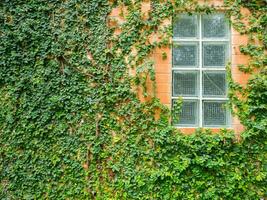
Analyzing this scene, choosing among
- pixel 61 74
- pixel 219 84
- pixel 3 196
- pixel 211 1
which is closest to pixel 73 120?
pixel 61 74

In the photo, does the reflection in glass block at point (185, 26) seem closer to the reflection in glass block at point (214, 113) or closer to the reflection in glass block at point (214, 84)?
the reflection in glass block at point (214, 84)

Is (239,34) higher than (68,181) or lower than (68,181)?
higher

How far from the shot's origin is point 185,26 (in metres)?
4.55

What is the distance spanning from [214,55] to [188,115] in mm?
938

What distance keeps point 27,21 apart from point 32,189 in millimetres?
2328

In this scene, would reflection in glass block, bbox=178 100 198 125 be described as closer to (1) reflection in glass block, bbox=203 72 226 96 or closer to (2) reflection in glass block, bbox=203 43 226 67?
(1) reflection in glass block, bbox=203 72 226 96

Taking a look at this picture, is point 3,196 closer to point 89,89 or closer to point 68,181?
point 68,181

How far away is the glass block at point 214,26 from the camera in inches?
179

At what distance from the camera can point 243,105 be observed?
4.21 metres

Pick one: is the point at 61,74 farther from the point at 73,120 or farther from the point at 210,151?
the point at 210,151

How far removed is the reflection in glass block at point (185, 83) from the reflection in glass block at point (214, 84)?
140mm

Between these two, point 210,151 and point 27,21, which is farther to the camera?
point 27,21

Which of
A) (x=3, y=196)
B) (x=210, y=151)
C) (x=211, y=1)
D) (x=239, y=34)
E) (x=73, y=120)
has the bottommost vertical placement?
(x=3, y=196)

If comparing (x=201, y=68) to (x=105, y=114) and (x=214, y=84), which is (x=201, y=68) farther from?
(x=105, y=114)
